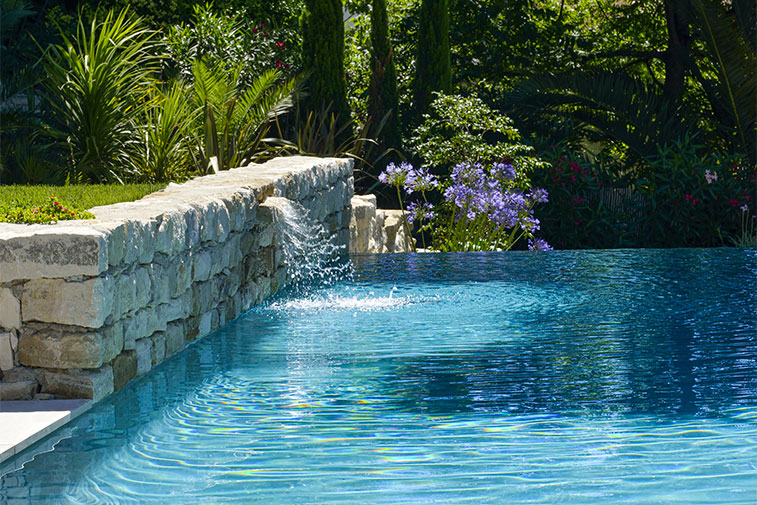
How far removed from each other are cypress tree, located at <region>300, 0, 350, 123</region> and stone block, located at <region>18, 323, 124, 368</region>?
350 inches

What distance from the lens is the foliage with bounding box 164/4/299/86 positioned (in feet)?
44.9

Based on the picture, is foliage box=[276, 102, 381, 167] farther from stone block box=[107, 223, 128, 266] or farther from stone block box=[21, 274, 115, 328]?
stone block box=[21, 274, 115, 328]

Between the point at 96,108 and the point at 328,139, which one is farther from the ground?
the point at 96,108

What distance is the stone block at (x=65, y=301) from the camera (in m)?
4.42

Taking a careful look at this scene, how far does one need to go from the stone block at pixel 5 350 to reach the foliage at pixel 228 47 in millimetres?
9209

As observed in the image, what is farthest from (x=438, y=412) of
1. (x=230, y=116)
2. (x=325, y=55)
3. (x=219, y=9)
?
(x=219, y=9)

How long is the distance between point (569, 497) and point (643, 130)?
36.1ft

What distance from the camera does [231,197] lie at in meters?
6.73

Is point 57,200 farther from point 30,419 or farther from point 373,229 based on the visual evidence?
point 373,229

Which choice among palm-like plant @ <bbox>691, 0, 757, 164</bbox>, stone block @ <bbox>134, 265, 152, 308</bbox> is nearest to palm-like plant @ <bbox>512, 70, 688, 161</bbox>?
palm-like plant @ <bbox>691, 0, 757, 164</bbox>

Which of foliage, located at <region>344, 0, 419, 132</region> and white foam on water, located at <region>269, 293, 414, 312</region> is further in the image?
foliage, located at <region>344, 0, 419, 132</region>

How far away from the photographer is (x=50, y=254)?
4395mm

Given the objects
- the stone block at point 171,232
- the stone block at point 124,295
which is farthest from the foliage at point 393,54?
the stone block at point 124,295

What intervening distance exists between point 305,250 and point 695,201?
5.59 m
